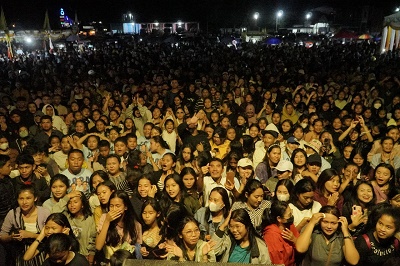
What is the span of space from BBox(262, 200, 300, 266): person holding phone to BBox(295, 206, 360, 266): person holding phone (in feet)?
0.44

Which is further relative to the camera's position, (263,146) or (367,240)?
(263,146)

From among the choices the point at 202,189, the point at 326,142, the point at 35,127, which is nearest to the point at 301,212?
the point at 202,189

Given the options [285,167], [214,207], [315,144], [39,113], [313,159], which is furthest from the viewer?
[39,113]

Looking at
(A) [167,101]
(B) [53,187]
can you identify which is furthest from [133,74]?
(B) [53,187]

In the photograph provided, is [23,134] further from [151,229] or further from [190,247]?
[190,247]

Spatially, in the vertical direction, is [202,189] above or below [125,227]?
below

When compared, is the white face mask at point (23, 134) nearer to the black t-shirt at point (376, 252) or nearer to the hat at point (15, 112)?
the hat at point (15, 112)

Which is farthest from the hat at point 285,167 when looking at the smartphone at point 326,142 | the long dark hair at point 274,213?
the smartphone at point 326,142

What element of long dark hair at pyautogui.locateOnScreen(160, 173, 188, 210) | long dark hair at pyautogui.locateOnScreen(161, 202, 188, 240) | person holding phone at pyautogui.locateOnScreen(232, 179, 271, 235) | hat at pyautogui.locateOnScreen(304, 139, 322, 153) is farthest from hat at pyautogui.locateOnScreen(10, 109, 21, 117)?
hat at pyautogui.locateOnScreen(304, 139, 322, 153)

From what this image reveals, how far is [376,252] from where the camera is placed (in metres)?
3.29

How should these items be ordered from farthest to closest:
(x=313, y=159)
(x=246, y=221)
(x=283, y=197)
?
1. (x=313, y=159)
2. (x=283, y=197)
3. (x=246, y=221)

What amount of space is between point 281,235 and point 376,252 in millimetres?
857

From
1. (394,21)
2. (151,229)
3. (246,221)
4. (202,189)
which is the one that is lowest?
(202,189)

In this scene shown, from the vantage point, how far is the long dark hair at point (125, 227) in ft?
12.1
